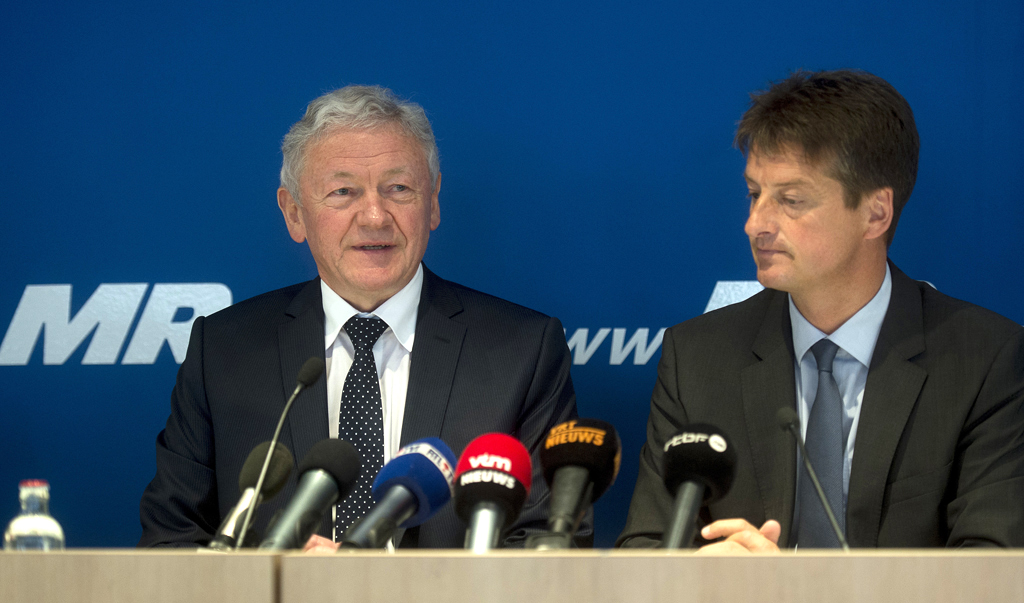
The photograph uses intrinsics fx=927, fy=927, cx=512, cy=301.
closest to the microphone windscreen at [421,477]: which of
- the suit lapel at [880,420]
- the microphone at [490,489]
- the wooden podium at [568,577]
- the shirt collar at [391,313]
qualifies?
the microphone at [490,489]

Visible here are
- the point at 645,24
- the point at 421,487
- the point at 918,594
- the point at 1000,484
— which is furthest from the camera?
the point at 645,24

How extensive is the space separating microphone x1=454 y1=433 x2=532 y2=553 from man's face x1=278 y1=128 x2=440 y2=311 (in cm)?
120

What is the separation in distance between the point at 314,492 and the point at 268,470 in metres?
0.19

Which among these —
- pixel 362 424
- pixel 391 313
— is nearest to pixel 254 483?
pixel 362 424

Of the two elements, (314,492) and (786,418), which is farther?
(786,418)

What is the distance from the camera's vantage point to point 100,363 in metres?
3.10

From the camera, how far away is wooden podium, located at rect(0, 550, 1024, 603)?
3.74 ft

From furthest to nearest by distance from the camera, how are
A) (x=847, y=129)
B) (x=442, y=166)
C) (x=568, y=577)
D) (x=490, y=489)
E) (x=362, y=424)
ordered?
(x=442, y=166)
(x=362, y=424)
(x=847, y=129)
(x=490, y=489)
(x=568, y=577)

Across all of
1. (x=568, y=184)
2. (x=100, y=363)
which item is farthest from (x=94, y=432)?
(x=568, y=184)

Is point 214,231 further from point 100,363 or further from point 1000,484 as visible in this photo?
point 1000,484

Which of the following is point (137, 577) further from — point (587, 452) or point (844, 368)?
point (844, 368)

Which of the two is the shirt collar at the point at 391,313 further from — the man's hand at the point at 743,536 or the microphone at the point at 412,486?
the man's hand at the point at 743,536

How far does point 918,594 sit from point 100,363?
2.71 m

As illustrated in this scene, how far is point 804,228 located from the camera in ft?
7.73
